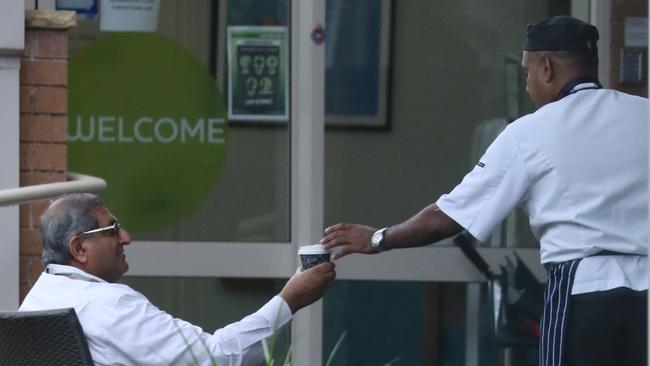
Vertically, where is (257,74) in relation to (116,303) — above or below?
above

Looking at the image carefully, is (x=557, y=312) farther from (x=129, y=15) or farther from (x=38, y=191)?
(x=129, y=15)

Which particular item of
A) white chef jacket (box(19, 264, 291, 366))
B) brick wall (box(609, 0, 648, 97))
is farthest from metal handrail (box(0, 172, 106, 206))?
brick wall (box(609, 0, 648, 97))

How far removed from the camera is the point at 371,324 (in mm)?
7168

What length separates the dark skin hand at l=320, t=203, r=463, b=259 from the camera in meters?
4.68

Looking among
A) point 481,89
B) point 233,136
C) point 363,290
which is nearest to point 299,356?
point 363,290

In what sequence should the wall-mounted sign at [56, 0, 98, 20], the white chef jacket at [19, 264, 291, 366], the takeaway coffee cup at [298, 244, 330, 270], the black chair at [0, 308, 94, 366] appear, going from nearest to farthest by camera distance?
the black chair at [0, 308, 94, 366]
the white chef jacket at [19, 264, 291, 366]
the takeaway coffee cup at [298, 244, 330, 270]
the wall-mounted sign at [56, 0, 98, 20]

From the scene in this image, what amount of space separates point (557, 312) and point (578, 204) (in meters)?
0.33

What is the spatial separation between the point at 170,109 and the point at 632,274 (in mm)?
2985

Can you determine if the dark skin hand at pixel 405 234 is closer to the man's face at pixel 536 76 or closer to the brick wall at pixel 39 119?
the man's face at pixel 536 76

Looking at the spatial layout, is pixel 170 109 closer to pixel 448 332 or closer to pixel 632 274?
pixel 448 332

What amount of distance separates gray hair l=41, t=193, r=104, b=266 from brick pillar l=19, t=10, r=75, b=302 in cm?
138

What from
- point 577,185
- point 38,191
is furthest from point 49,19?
point 577,185

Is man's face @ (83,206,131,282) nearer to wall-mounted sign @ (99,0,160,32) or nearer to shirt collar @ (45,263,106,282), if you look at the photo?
shirt collar @ (45,263,106,282)

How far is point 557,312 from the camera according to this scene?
4.55 m
